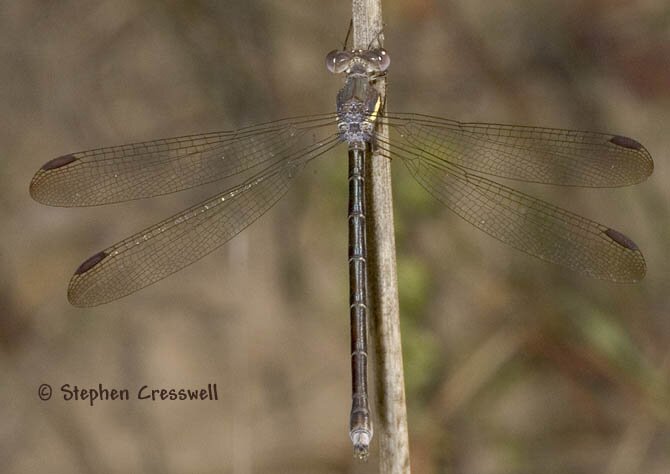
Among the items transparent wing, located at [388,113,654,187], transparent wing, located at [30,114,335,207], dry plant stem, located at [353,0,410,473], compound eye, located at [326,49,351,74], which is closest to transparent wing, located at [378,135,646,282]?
transparent wing, located at [388,113,654,187]

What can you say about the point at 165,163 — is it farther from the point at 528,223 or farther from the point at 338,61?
the point at 528,223

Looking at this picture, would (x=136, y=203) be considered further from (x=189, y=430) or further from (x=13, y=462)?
(x=13, y=462)

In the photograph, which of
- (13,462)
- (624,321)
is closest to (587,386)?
(624,321)

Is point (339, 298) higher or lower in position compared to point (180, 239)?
lower

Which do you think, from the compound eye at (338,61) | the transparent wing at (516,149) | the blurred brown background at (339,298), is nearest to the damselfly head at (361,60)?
the compound eye at (338,61)

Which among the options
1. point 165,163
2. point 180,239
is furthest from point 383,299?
point 165,163
